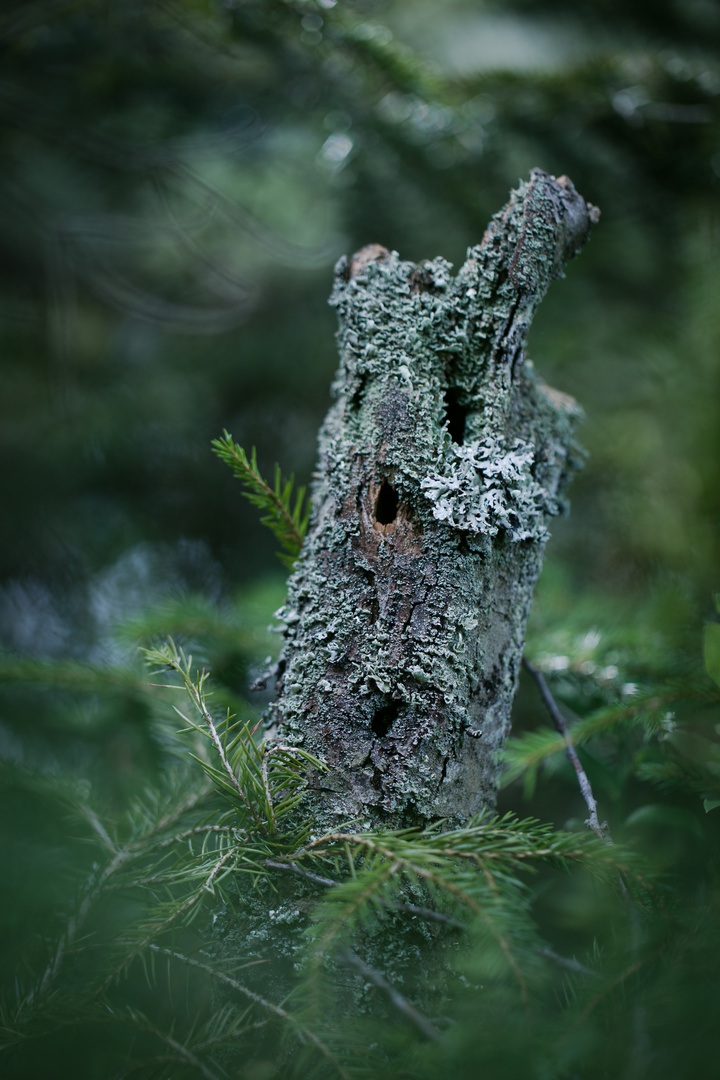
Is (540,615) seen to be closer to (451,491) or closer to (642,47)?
(451,491)

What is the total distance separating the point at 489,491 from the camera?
0.47m

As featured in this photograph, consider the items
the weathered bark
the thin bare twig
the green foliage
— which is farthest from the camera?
the green foliage

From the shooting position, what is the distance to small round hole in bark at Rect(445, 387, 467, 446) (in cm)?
53

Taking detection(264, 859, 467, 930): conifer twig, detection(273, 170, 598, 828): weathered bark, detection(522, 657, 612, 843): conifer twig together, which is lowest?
detection(264, 859, 467, 930): conifer twig

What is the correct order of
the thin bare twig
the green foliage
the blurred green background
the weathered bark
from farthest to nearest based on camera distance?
the blurred green background, the green foliage, the weathered bark, the thin bare twig

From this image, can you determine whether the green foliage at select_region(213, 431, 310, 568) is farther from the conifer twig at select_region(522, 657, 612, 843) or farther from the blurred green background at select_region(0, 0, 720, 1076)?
the blurred green background at select_region(0, 0, 720, 1076)

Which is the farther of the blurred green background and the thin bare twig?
the blurred green background

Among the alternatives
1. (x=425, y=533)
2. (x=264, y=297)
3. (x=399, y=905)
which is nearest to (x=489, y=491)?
(x=425, y=533)

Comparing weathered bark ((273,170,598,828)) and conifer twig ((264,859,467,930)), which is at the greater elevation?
weathered bark ((273,170,598,828))

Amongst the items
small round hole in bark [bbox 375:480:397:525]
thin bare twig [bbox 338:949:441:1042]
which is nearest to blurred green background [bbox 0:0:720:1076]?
thin bare twig [bbox 338:949:441:1042]

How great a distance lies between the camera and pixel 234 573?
181cm

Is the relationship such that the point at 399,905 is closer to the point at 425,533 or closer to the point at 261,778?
the point at 261,778

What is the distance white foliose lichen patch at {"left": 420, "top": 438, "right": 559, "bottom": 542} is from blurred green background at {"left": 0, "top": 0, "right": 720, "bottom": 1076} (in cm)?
39

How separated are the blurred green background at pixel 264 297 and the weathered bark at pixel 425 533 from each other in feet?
1.04
